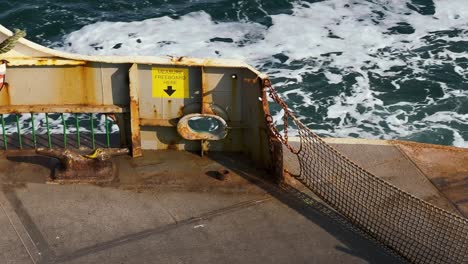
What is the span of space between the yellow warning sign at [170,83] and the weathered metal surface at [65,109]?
0.56 metres

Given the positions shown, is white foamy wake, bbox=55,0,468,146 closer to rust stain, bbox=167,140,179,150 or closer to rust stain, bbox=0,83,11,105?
rust stain, bbox=167,140,179,150

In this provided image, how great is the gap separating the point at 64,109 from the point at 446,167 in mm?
5521

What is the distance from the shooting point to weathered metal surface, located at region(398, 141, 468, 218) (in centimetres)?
868

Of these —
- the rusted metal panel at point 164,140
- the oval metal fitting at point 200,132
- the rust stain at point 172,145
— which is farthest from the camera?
the rust stain at point 172,145

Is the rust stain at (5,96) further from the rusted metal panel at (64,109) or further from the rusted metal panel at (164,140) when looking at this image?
the rusted metal panel at (164,140)

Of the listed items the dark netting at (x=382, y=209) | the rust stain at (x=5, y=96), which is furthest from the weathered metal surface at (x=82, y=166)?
the dark netting at (x=382, y=209)

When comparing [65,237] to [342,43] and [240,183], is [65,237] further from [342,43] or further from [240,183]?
[342,43]

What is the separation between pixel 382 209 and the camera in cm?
811

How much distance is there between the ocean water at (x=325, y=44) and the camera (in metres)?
15.3

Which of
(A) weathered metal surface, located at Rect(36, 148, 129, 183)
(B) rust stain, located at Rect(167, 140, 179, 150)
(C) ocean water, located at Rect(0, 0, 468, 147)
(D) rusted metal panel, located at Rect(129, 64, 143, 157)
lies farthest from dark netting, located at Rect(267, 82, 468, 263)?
(C) ocean water, located at Rect(0, 0, 468, 147)

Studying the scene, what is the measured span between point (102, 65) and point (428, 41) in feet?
42.9

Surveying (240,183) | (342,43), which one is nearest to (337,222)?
(240,183)

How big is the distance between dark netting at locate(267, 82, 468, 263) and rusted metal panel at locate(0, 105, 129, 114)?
2.22 metres

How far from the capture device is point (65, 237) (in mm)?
7598
